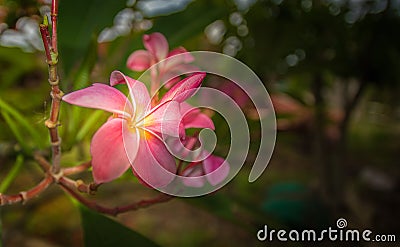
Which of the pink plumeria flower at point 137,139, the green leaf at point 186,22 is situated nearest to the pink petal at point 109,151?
the pink plumeria flower at point 137,139

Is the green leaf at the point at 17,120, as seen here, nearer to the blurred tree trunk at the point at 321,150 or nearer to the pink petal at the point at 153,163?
the pink petal at the point at 153,163

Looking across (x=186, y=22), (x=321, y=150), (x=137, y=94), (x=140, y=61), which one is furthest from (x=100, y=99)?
(x=321, y=150)

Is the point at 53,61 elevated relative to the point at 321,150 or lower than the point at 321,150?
lower

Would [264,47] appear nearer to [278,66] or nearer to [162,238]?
[278,66]

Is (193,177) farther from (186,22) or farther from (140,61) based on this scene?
(186,22)

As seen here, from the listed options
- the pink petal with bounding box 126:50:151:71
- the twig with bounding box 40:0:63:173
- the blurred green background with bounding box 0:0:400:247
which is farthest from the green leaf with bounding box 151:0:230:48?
the twig with bounding box 40:0:63:173

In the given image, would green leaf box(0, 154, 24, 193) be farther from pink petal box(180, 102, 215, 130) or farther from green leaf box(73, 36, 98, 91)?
pink petal box(180, 102, 215, 130)

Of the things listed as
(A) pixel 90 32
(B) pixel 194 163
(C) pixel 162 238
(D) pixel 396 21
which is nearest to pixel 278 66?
(D) pixel 396 21
